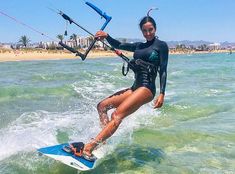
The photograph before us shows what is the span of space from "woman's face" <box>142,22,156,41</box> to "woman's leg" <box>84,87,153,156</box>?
0.84m

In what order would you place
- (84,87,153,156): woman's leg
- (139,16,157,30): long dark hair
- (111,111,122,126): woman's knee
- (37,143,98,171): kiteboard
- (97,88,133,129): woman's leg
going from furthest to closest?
(97,88,133,129): woman's leg < (139,16,157,30): long dark hair < (111,111,122,126): woman's knee < (84,87,153,156): woman's leg < (37,143,98,171): kiteboard

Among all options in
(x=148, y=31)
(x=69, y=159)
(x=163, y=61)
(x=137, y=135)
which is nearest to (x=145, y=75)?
(x=163, y=61)

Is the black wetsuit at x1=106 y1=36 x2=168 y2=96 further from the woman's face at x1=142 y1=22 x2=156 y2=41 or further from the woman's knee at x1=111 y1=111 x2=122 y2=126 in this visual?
the woman's knee at x1=111 y1=111 x2=122 y2=126

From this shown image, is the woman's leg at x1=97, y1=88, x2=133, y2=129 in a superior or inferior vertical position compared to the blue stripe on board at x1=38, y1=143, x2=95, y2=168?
superior

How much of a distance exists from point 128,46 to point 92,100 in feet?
26.6

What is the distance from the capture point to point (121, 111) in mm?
6504

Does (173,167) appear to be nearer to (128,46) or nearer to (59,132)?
(128,46)

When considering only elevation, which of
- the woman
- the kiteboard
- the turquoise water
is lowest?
the turquoise water

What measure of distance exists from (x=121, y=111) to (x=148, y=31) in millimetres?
1352

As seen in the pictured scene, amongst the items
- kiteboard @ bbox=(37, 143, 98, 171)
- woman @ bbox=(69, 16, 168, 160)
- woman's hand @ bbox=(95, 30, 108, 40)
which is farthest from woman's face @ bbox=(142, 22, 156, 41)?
kiteboard @ bbox=(37, 143, 98, 171)

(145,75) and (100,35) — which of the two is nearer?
(145,75)

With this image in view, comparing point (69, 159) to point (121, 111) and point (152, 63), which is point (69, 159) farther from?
point (152, 63)

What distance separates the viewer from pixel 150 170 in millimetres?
6441

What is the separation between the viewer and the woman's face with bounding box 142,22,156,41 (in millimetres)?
6707
